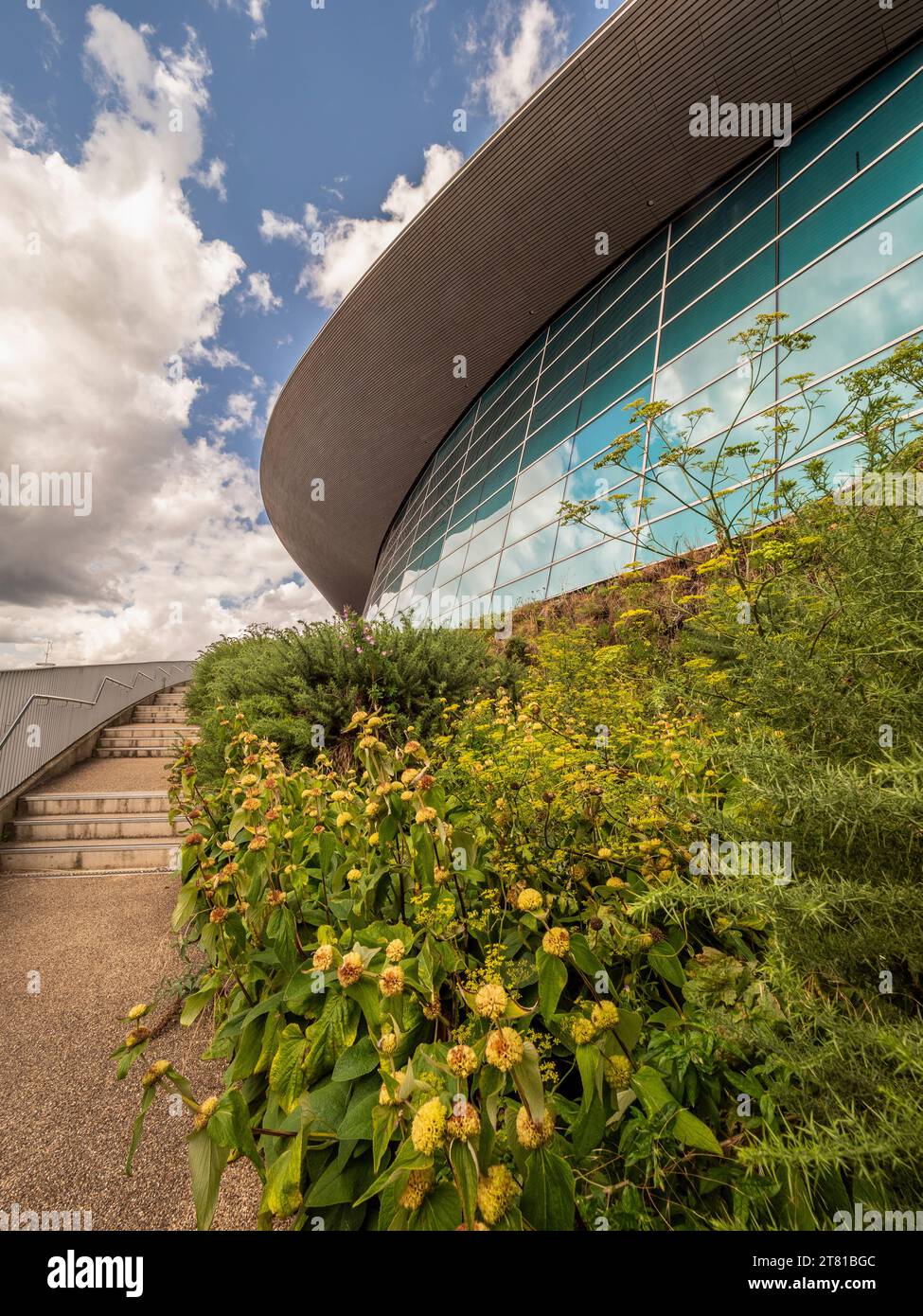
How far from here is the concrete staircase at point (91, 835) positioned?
15.8 ft

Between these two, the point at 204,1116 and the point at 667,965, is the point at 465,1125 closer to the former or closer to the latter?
the point at 204,1116

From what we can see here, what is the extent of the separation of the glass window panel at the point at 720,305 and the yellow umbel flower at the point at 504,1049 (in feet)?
30.0

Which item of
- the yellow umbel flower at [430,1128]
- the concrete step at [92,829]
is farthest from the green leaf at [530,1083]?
the concrete step at [92,829]

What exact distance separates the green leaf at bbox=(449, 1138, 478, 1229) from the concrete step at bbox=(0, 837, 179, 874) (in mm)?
4794

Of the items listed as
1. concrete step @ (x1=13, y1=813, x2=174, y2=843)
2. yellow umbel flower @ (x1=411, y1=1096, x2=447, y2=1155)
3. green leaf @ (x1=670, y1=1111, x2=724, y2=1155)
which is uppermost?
yellow umbel flower @ (x1=411, y1=1096, x2=447, y2=1155)

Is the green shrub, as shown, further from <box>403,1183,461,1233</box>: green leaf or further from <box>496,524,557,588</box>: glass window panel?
<box>496,524,557,588</box>: glass window panel

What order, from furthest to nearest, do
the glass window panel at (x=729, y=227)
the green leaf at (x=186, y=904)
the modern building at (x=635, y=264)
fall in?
the glass window panel at (x=729, y=227) → the modern building at (x=635, y=264) → the green leaf at (x=186, y=904)

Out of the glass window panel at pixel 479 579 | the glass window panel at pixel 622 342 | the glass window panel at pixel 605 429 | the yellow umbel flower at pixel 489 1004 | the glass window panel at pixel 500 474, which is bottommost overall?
the yellow umbel flower at pixel 489 1004

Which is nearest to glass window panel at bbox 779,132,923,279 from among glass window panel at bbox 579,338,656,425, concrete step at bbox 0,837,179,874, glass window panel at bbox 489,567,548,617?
glass window panel at bbox 579,338,656,425

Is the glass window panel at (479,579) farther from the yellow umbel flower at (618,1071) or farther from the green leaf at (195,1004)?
the yellow umbel flower at (618,1071)

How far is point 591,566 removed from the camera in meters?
8.52

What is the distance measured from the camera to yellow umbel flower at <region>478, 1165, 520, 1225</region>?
791 mm

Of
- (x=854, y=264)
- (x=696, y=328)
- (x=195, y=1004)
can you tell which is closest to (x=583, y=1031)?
(x=195, y=1004)
